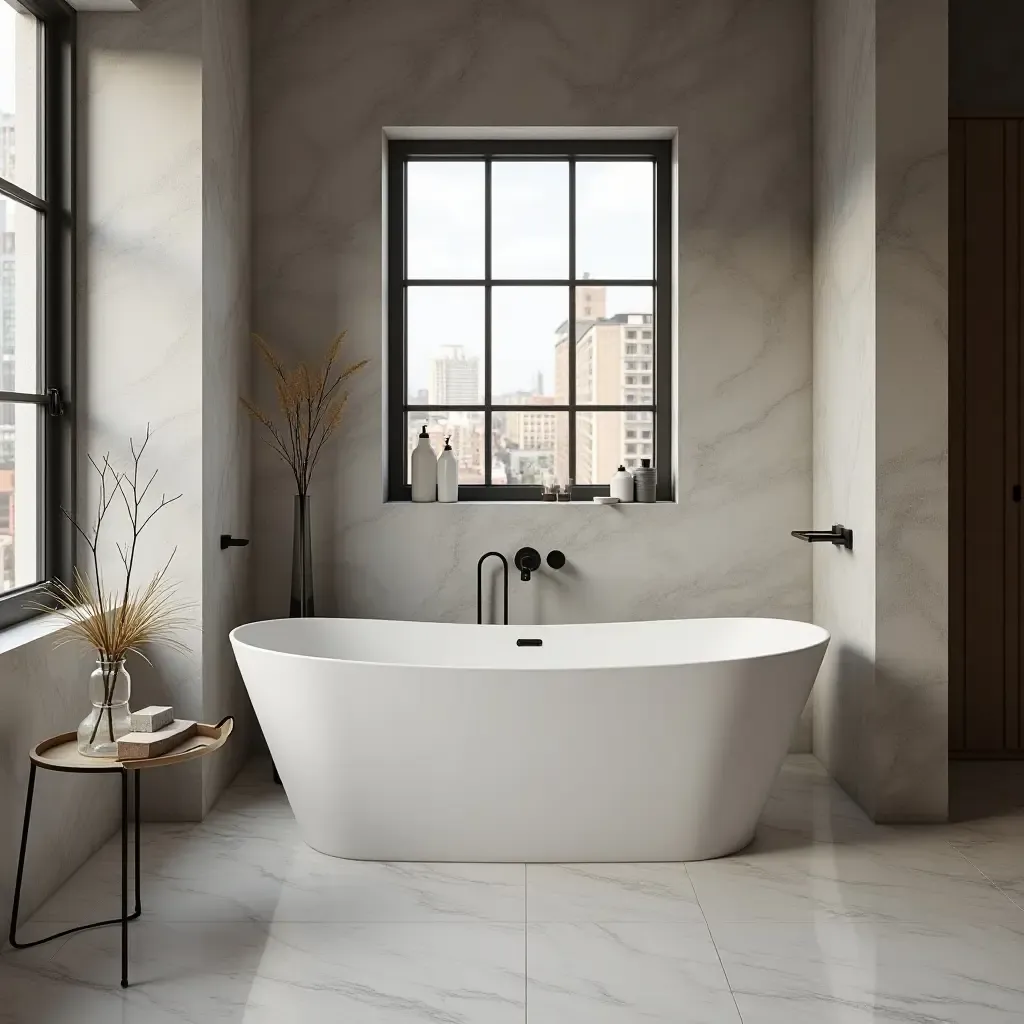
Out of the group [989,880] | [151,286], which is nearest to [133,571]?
[151,286]

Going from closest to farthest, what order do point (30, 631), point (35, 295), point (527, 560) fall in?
point (30, 631) → point (35, 295) → point (527, 560)

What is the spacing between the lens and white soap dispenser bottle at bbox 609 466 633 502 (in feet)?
13.3

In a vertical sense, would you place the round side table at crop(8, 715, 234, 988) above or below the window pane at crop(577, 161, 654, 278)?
below

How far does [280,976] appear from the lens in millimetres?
2348

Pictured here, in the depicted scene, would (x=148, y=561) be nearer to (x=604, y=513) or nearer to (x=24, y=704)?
(x=24, y=704)

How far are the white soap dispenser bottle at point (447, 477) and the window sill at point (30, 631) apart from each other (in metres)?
1.52

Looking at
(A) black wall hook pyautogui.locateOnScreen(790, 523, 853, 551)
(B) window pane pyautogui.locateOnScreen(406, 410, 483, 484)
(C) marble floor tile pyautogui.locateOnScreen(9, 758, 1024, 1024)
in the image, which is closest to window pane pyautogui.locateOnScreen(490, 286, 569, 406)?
(B) window pane pyautogui.locateOnScreen(406, 410, 483, 484)

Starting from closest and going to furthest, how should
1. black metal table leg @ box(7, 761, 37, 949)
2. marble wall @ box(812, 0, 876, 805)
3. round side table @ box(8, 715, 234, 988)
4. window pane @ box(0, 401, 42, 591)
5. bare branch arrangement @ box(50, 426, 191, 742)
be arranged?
1. round side table @ box(8, 715, 234, 988)
2. black metal table leg @ box(7, 761, 37, 949)
3. window pane @ box(0, 401, 42, 591)
4. bare branch arrangement @ box(50, 426, 191, 742)
5. marble wall @ box(812, 0, 876, 805)

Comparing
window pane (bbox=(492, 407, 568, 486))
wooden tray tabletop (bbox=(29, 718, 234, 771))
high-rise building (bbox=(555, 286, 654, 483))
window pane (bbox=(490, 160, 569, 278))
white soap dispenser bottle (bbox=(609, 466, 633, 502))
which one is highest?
window pane (bbox=(490, 160, 569, 278))

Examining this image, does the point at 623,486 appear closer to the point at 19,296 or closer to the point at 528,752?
the point at 528,752

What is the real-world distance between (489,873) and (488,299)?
2.24 m

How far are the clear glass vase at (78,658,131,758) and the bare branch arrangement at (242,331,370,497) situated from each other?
1348mm

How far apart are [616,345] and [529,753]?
1.93m

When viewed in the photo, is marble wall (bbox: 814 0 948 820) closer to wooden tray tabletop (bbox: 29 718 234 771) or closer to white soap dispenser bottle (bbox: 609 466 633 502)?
white soap dispenser bottle (bbox: 609 466 633 502)
